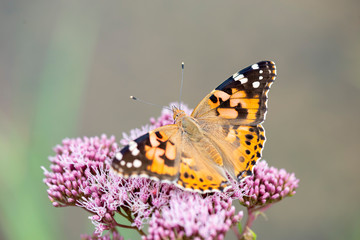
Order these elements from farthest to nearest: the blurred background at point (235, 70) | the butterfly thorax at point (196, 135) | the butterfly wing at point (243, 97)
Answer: the blurred background at point (235, 70), the butterfly wing at point (243, 97), the butterfly thorax at point (196, 135)

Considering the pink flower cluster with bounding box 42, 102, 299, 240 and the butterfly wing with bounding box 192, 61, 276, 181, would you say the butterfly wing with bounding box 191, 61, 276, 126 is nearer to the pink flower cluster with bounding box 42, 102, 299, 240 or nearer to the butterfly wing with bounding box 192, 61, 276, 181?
the butterfly wing with bounding box 192, 61, 276, 181

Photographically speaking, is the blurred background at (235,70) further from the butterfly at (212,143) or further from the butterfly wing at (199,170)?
the butterfly wing at (199,170)

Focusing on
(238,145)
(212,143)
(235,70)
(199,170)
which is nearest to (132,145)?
(199,170)

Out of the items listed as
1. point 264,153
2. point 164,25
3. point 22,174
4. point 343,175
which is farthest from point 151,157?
point 164,25

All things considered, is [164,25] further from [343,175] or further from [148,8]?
[343,175]

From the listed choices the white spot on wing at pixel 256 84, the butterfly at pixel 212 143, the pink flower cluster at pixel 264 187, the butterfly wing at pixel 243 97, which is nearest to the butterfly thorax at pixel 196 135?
the butterfly at pixel 212 143

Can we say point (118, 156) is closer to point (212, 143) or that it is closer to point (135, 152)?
point (135, 152)
